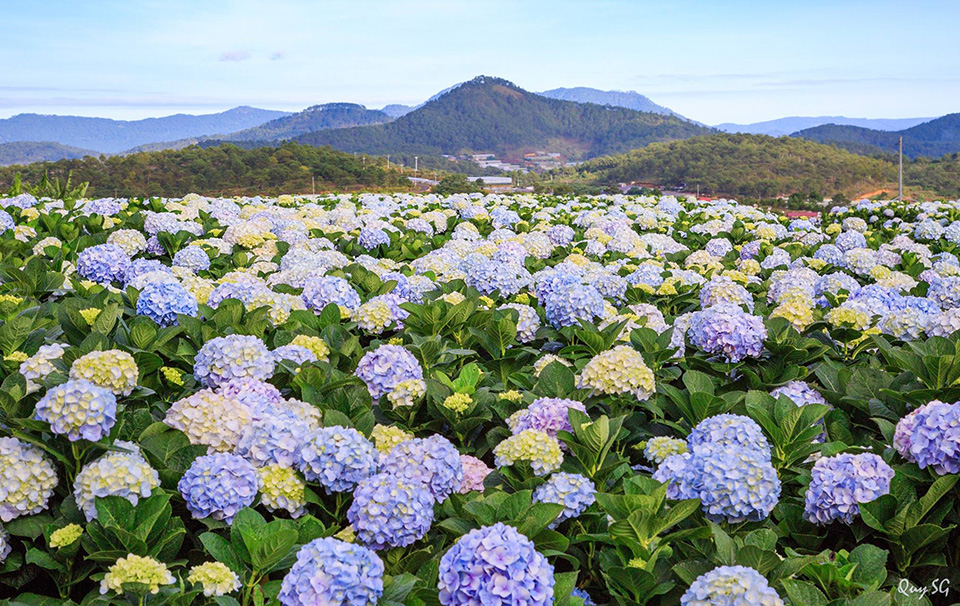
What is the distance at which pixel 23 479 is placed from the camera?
6.62 ft

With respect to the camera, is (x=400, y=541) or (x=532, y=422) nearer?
(x=400, y=541)

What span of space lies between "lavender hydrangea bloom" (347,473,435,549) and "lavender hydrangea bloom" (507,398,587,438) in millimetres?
542

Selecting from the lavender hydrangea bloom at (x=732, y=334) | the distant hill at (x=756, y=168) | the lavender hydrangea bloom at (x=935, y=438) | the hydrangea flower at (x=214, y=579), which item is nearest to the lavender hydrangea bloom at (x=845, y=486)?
the lavender hydrangea bloom at (x=935, y=438)

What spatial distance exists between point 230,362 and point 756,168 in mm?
76644

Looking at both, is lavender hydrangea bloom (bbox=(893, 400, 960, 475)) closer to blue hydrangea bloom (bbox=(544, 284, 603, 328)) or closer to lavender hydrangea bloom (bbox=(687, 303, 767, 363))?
lavender hydrangea bloom (bbox=(687, 303, 767, 363))

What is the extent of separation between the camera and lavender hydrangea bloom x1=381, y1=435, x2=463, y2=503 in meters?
2.17

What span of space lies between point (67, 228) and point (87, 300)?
10.5ft

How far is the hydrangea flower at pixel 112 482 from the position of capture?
1960 mm

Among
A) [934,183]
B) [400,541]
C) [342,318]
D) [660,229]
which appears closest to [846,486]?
[400,541]

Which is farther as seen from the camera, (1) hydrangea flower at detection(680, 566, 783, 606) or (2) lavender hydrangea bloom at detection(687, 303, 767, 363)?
(2) lavender hydrangea bloom at detection(687, 303, 767, 363)

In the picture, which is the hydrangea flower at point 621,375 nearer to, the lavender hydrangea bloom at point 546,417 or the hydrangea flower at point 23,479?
the lavender hydrangea bloom at point 546,417

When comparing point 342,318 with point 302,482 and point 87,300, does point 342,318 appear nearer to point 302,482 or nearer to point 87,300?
point 87,300

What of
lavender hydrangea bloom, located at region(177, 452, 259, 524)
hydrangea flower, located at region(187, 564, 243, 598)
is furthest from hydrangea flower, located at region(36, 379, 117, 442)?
hydrangea flower, located at region(187, 564, 243, 598)

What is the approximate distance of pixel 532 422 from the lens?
2.48 metres
